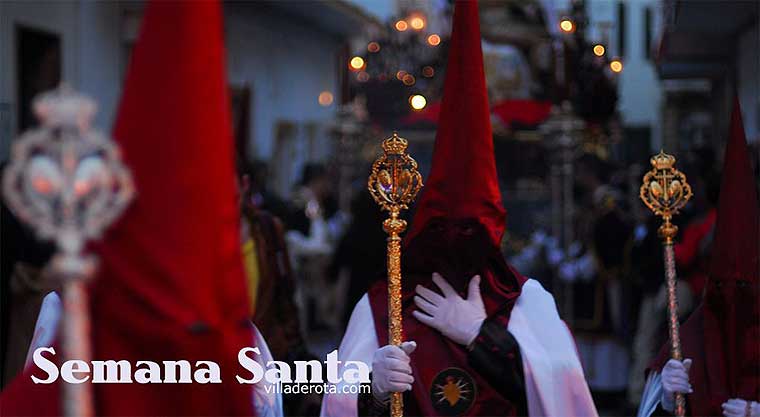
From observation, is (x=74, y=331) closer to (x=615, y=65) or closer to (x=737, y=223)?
(x=737, y=223)

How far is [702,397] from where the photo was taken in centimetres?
416

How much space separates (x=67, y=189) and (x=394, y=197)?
197 centimetres

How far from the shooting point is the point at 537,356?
3951 mm

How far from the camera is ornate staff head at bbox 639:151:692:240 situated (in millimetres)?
4055

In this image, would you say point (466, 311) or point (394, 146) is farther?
point (466, 311)

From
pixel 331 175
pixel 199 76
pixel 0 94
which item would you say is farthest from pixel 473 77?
pixel 331 175

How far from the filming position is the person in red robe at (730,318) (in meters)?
4.05

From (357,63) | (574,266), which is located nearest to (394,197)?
(574,266)

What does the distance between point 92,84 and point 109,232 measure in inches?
425

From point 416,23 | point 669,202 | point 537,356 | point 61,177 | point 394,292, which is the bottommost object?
point 537,356

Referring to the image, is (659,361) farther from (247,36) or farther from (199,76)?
(247,36)

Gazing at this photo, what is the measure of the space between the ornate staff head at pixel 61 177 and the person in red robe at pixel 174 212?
236 mm

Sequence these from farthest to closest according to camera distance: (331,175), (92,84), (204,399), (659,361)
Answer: (331,175)
(92,84)
(659,361)
(204,399)

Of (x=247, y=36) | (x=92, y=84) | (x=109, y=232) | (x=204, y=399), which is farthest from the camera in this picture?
(x=247, y=36)
